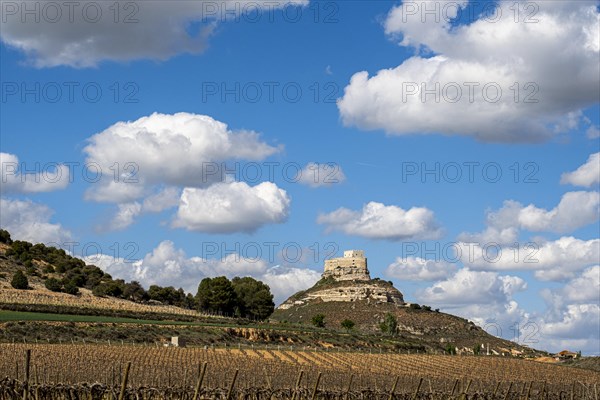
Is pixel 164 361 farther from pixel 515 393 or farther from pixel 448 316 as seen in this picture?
pixel 448 316

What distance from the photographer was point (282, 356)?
207 ft

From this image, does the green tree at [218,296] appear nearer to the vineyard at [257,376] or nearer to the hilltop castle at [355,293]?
the vineyard at [257,376]

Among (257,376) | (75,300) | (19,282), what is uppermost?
(19,282)

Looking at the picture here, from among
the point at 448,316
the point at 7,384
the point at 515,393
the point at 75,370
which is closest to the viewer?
the point at 7,384

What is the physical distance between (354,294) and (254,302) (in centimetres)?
6038

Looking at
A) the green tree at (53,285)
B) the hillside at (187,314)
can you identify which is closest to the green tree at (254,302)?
the hillside at (187,314)

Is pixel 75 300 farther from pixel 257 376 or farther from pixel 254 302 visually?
pixel 257 376

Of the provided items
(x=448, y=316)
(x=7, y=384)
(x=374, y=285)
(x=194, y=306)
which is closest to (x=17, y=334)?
(x=7, y=384)

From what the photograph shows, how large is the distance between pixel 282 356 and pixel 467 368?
14.0 m

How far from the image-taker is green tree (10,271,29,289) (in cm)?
10650

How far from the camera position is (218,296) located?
124375 mm

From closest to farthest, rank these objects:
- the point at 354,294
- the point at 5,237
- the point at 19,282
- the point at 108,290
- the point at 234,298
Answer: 1. the point at 19,282
2. the point at 108,290
3. the point at 234,298
4. the point at 5,237
5. the point at 354,294

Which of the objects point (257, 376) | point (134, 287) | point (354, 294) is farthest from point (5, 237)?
point (257, 376)

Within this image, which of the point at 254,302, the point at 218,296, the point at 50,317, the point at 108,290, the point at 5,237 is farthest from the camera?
the point at 5,237
